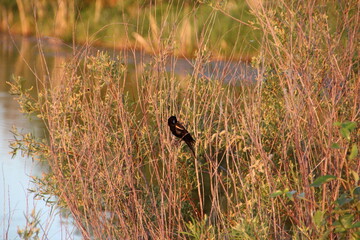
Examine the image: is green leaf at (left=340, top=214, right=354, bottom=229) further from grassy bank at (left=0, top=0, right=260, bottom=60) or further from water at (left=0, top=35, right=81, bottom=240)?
grassy bank at (left=0, top=0, right=260, bottom=60)

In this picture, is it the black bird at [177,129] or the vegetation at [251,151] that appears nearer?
the vegetation at [251,151]

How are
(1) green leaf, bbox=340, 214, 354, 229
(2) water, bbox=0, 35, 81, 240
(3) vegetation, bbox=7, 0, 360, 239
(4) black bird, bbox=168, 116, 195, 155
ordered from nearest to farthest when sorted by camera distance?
(1) green leaf, bbox=340, 214, 354, 229 → (3) vegetation, bbox=7, 0, 360, 239 → (4) black bird, bbox=168, 116, 195, 155 → (2) water, bbox=0, 35, 81, 240

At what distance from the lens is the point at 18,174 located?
7219 mm

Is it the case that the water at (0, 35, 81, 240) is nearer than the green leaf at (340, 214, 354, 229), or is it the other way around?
the green leaf at (340, 214, 354, 229)

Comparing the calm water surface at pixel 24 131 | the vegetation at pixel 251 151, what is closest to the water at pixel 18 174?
the calm water surface at pixel 24 131

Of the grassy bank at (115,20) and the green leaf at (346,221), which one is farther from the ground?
the green leaf at (346,221)

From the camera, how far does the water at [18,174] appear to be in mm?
5242

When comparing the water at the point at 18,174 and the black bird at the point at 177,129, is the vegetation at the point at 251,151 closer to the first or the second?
the black bird at the point at 177,129

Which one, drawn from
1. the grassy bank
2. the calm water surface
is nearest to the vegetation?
the calm water surface

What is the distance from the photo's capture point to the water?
524cm

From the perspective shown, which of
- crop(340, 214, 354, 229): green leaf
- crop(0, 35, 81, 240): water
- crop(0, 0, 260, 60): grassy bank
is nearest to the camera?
crop(340, 214, 354, 229): green leaf

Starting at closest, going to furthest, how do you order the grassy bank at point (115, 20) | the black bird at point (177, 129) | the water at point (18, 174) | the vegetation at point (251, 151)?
1. the vegetation at point (251, 151)
2. the black bird at point (177, 129)
3. the water at point (18, 174)
4. the grassy bank at point (115, 20)

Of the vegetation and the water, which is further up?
the vegetation

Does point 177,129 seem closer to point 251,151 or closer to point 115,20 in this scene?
point 251,151
